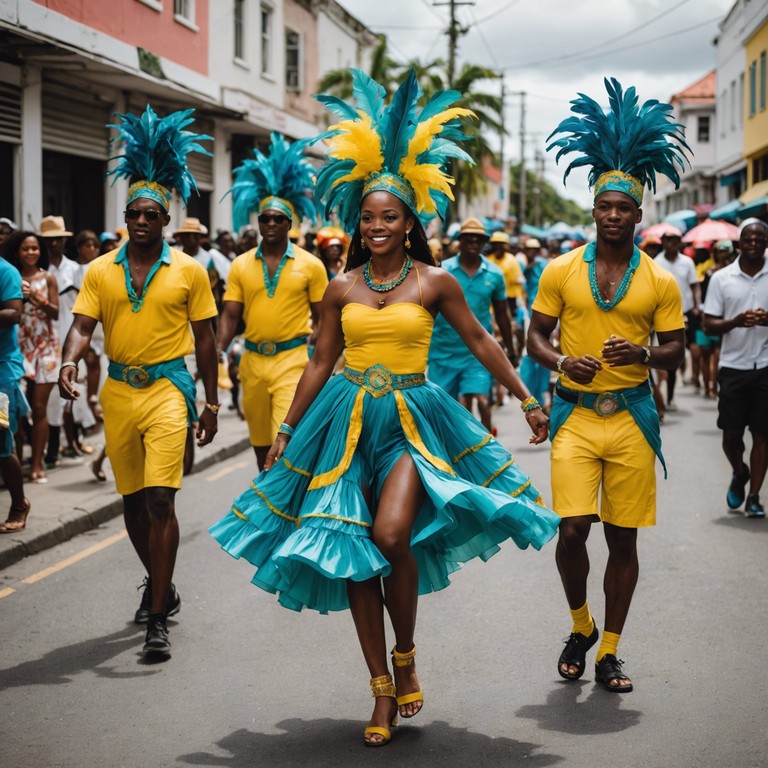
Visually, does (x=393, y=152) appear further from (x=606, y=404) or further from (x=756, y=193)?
(x=756, y=193)

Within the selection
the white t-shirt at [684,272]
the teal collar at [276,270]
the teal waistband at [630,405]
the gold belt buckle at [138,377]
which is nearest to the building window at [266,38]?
the white t-shirt at [684,272]

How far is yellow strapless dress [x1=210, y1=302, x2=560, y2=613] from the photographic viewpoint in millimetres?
4906

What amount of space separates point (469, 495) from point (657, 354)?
123cm

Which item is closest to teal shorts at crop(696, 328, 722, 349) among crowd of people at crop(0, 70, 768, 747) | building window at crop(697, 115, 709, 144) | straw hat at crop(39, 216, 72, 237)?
straw hat at crop(39, 216, 72, 237)

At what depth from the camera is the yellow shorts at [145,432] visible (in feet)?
20.4

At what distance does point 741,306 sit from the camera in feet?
30.8

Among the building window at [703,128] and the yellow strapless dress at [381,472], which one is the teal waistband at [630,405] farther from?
the building window at [703,128]

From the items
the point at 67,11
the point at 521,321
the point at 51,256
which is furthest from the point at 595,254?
the point at 67,11

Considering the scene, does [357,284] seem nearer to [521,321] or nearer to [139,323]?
[139,323]

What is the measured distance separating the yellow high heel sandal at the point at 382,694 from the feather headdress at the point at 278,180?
15.7ft

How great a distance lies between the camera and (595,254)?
18.5ft

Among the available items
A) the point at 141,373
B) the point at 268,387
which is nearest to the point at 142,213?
the point at 141,373

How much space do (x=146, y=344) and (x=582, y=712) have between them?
292 centimetres

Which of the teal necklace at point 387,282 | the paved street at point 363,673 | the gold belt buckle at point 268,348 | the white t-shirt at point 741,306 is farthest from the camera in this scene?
the white t-shirt at point 741,306
